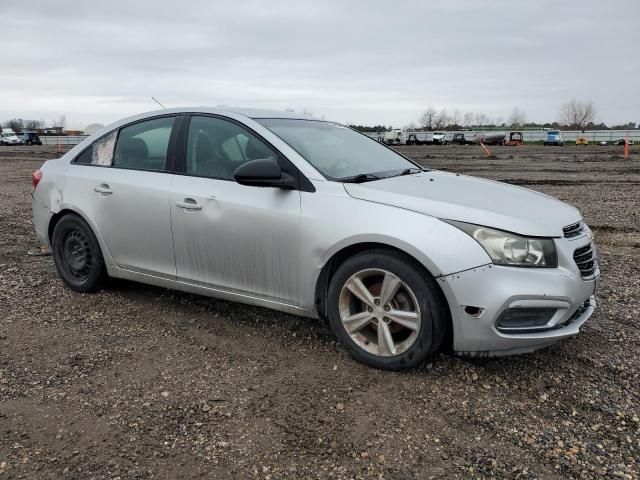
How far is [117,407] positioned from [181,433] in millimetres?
496

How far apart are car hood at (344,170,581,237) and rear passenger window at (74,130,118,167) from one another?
7.81 ft

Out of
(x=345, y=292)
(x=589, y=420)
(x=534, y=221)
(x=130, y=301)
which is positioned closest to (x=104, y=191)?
(x=130, y=301)

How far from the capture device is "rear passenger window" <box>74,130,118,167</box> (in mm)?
4832

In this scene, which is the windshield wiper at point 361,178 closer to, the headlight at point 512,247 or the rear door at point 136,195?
the headlight at point 512,247

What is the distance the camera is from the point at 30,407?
3.14 metres

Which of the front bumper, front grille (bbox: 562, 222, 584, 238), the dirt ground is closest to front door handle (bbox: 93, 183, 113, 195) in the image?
the dirt ground

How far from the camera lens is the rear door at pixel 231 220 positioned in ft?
12.1

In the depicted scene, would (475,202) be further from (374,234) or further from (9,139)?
(9,139)

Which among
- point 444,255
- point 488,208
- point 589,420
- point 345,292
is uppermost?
point 488,208

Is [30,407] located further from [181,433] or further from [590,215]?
[590,215]

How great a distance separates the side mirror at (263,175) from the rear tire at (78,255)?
1.86m

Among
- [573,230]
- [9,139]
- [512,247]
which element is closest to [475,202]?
[512,247]

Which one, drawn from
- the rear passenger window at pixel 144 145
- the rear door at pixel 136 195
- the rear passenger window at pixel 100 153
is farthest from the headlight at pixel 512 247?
the rear passenger window at pixel 100 153

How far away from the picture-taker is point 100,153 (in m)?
A: 4.89
